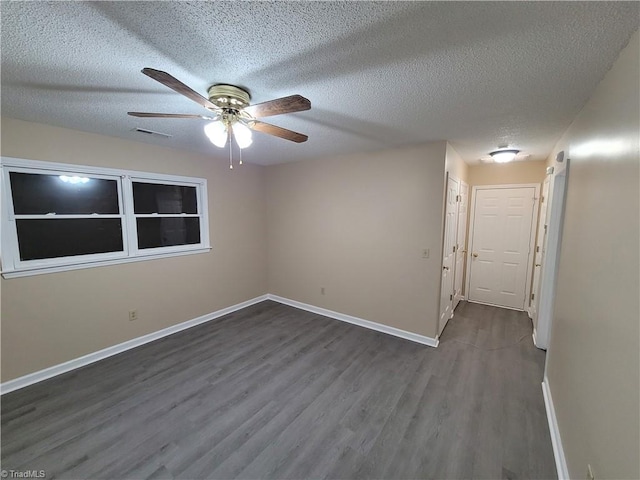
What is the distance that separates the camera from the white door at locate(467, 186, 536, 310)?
416 centimetres

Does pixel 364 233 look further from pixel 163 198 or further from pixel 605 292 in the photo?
pixel 163 198

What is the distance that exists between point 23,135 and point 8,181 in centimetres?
44

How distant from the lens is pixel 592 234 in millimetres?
1506

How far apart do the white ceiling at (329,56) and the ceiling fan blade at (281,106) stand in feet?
0.62

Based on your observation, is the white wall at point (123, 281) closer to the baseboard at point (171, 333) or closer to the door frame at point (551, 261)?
the baseboard at point (171, 333)

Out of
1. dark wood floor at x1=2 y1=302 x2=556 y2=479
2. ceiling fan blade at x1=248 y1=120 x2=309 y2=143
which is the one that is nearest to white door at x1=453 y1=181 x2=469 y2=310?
dark wood floor at x1=2 y1=302 x2=556 y2=479

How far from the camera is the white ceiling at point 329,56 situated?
3.48ft

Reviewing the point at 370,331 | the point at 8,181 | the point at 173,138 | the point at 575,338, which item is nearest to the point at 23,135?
the point at 8,181

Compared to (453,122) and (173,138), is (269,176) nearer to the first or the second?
(173,138)

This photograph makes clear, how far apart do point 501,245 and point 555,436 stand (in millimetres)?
3121

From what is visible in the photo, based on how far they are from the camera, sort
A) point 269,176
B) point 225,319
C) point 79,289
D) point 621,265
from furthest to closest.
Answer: point 269,176 → point 225,319 → point 79,289 → point 621,265

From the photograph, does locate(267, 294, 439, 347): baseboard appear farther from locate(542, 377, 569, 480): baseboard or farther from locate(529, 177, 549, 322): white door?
locate(529, 177, 549, 322): white door

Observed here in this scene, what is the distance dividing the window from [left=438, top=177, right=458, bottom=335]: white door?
3.35 m

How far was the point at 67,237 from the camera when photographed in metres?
2.72
